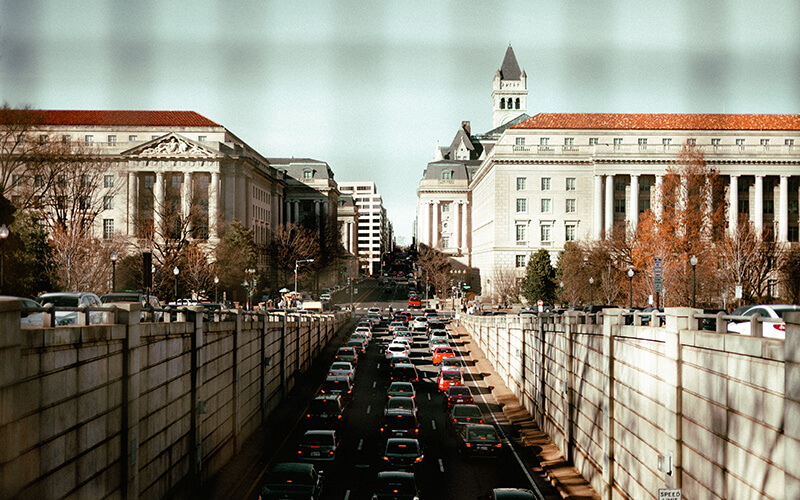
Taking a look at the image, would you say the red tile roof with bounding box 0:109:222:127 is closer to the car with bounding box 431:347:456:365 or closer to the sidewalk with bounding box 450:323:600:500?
the car with bounding box 431:347:456:365

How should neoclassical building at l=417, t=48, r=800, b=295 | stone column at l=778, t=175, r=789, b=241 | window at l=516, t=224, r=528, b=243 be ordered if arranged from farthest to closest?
window at l=516, t=224, r=528, b=243 < neoclassical building at l=417, t=48, r=800, b=295 < stone column at l=778, t=175, r=789, b=241

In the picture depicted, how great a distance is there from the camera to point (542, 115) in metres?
111

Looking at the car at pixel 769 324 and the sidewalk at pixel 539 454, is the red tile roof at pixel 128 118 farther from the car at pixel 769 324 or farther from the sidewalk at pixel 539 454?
the car at pixel 769 324

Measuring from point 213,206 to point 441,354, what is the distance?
190ft

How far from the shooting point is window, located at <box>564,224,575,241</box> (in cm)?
10731

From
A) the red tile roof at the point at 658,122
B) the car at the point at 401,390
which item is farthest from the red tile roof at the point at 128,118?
the car at the point at 401,390

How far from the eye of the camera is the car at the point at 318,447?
84.3 feet

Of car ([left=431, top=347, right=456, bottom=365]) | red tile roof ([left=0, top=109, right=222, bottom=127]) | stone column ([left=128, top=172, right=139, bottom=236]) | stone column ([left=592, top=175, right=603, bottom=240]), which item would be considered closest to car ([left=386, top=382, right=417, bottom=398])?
car ([left=431, top=347, right=456, bottom=365])

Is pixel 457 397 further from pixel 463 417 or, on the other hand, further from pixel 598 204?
pixel 598 204

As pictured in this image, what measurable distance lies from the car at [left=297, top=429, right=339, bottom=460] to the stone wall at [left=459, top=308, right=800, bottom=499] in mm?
9015

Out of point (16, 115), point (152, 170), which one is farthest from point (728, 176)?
point (16, 115)

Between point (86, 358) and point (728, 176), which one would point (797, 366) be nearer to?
point (86, 358)

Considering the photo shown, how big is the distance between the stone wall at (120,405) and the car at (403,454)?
6.04 meters

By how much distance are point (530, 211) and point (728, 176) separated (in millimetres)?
28173
